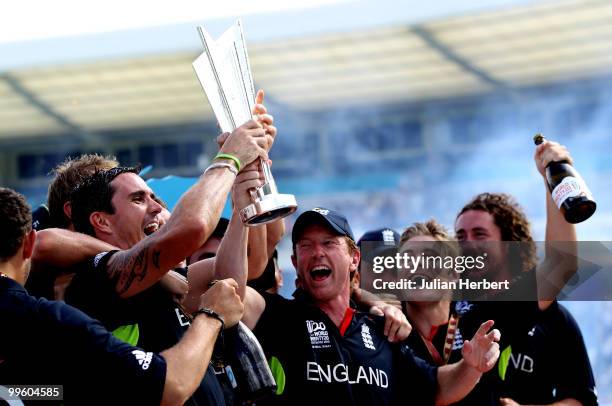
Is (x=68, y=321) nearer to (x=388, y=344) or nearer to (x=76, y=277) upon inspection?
(x=76, y=277)

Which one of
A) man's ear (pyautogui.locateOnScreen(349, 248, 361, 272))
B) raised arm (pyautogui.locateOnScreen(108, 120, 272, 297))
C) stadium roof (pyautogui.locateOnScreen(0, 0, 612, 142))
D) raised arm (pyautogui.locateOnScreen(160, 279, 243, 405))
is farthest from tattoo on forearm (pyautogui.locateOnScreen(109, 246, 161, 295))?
stadium roof (pyautogui.locateOnScreen(0, 0, 612, 142))

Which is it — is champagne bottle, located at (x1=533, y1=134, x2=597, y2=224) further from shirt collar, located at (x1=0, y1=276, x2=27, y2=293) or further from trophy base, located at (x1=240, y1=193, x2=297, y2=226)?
shirt collar, located at (x1=0, y1=276, x2=27, y2=293)

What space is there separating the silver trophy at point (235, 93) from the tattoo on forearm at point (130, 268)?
1.03ft

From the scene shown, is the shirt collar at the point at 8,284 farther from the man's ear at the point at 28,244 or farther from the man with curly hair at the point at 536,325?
the man with curly hair at the point at 536,325

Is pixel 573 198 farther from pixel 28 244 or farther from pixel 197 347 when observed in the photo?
pixel 28 244

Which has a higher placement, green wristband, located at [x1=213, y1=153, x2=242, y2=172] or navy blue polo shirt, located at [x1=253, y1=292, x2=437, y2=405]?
green wristband, located at [x1=213, y1=153, x2=242, y2=172]

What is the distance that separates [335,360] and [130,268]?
877 millimetres

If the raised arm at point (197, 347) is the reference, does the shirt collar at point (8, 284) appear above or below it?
above

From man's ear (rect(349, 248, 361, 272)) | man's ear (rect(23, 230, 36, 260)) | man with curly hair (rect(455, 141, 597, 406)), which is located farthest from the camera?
man with curly hair (rect(455, 141, 597, 406))

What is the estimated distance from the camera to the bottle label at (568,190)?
3.39m

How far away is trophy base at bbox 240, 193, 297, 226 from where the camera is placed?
2930mm

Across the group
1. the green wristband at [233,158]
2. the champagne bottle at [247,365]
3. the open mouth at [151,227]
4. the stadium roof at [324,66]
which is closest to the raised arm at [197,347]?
the champagne bottle at [247,365]

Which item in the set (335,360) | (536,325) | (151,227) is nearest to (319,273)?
(335,360)

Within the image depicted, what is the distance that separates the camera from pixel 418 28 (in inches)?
829
